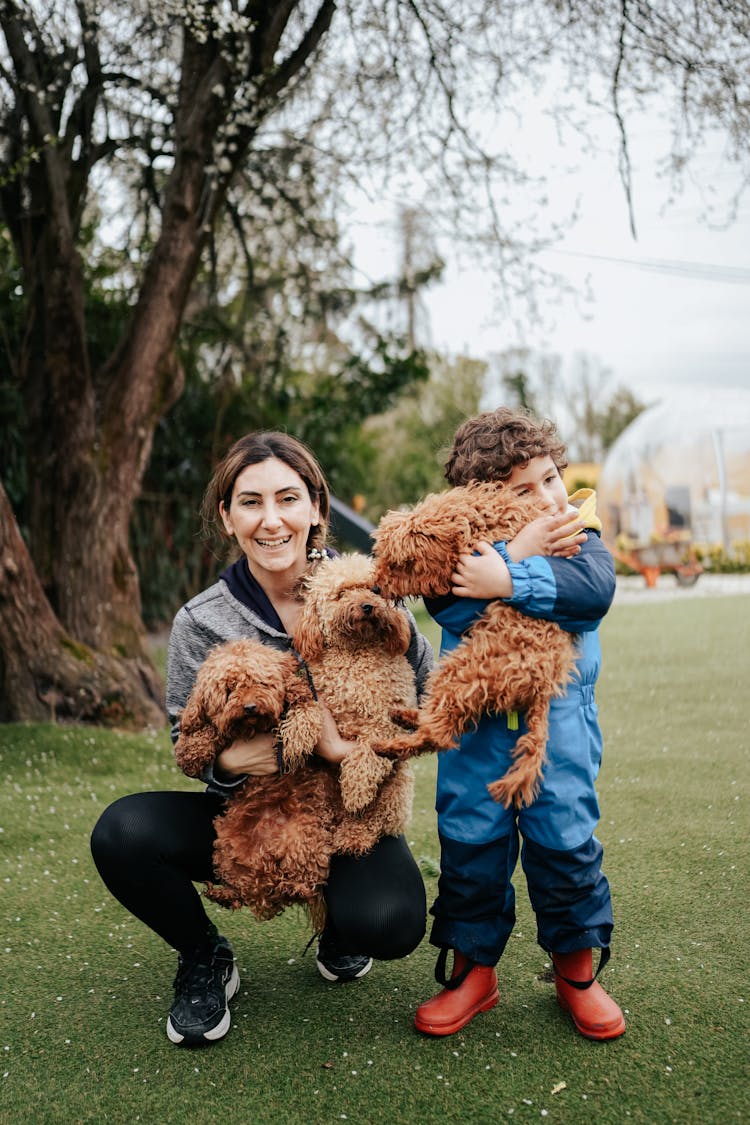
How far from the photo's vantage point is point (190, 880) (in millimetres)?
2443

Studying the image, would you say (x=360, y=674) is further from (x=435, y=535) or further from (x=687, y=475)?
(x=687, y=475)

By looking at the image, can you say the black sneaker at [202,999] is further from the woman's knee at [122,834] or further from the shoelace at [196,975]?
the woman's knee at [122,834]

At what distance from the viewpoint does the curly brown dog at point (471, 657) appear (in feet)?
6.70

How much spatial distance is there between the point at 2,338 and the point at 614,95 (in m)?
4.95

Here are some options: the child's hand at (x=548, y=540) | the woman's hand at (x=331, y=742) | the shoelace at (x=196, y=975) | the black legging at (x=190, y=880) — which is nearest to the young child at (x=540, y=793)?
the child's hand at (x=548, y=540)

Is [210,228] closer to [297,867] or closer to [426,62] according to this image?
[426,62]

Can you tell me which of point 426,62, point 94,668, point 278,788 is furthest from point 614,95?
point 278,788

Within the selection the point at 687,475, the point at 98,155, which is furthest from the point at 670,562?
the point at 98,155

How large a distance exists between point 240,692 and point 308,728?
0.18m

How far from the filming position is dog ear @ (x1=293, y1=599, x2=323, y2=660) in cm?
221

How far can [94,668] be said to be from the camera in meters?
5.25

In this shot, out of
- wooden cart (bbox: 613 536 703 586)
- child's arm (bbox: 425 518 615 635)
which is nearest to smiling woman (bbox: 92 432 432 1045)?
child's arm (bbox: 425 518 615 635)

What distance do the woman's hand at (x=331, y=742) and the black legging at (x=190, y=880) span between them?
33 centimetres

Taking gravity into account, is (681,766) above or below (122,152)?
below
